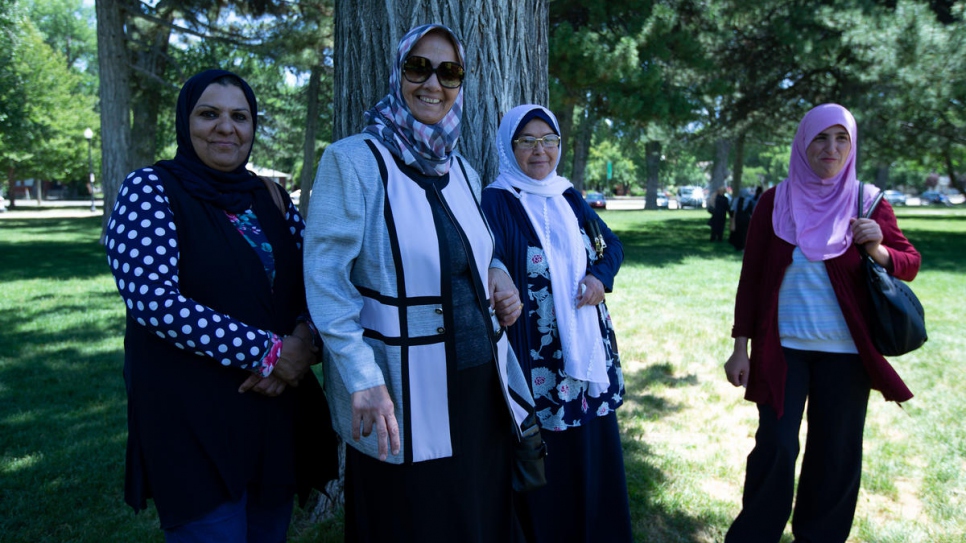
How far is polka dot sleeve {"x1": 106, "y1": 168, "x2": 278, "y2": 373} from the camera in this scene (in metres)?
1.74

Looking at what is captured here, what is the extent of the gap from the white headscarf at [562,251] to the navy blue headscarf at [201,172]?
1070 millimetres

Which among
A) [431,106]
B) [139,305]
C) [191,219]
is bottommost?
[139,305]

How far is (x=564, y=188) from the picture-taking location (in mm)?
2799

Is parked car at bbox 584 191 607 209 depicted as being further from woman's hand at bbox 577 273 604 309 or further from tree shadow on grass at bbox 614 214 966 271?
woman's hand at bbox 577 273 604 309

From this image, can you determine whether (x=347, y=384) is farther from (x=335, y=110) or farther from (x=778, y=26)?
(x=778, y=26)

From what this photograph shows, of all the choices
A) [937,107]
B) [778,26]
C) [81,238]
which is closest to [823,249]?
[937,107]

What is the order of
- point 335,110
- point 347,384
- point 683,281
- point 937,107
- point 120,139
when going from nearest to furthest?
point 347,384 < point 335,110 < point 683,281 < point 937,107 < point 120,139

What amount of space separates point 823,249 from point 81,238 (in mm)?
20716

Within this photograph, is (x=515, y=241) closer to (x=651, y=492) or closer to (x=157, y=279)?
(x=157, y=279)

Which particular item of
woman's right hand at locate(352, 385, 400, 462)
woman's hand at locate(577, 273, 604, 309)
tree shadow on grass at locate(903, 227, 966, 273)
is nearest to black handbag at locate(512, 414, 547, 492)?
woman's right hand at locate(352, 385, 400, 462)

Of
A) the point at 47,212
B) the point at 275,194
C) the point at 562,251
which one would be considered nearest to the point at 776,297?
the point at 562,251

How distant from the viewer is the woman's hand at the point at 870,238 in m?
2.54

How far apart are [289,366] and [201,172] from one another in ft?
2.04

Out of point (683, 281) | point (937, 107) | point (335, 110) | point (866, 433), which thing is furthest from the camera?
point (937, 107)
